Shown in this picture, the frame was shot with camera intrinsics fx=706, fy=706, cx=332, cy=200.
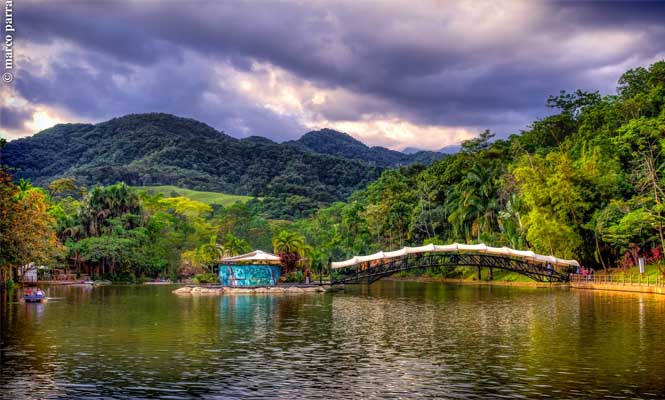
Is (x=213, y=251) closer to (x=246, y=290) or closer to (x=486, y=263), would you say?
(x=246, y=290)

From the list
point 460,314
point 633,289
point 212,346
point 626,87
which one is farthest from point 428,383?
point 626,87

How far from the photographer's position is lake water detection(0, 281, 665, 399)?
19922 mm

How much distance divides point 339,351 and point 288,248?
53.7m

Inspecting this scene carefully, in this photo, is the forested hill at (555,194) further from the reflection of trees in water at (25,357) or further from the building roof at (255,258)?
the reflection of trees in water at (25,357)

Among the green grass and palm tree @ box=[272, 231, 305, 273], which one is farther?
the green grass

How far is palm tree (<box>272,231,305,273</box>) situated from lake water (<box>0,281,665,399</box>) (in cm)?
3359

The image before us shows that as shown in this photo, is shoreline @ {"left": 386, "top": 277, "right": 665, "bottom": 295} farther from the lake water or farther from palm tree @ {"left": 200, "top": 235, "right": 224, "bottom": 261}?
palm tree @ {"left": 200, "top": 235, "right": 224, "bottom": 261}

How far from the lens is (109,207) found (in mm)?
103062

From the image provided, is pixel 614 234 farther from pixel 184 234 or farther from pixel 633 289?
pixel 184 234

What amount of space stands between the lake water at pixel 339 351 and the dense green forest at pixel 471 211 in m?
15.7

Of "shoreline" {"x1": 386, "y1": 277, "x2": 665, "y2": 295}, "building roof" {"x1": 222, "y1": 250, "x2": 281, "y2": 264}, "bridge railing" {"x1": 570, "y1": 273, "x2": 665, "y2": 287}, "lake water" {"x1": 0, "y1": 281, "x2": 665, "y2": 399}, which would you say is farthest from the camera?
"building roof" {"x1": 222, "y1": 250, "x2": 281, "y2": 264}

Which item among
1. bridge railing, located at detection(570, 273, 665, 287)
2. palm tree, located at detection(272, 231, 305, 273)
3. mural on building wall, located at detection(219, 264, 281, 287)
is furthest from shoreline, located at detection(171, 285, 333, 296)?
bridge railing, located at detection(570, 273, 665, 287)

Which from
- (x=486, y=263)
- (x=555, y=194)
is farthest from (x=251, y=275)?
(x=555, y=194)

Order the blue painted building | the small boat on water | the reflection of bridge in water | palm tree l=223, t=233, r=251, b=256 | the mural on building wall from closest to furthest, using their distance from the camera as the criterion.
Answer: the small boat on water < the reflection of bridge in water < the blue painted building < the mural on building wall < palm tree l=223, t=233, r=251, b=256
